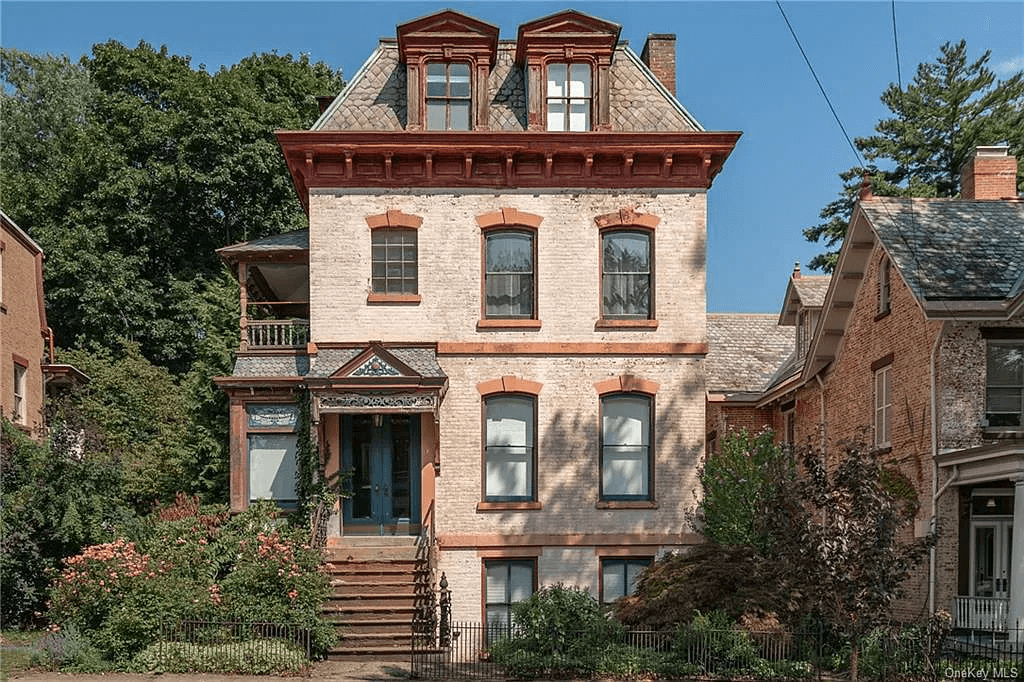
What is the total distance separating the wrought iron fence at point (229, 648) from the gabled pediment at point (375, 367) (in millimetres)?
5366

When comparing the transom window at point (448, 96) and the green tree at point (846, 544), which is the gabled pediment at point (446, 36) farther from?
the green tree at point (846, 544)

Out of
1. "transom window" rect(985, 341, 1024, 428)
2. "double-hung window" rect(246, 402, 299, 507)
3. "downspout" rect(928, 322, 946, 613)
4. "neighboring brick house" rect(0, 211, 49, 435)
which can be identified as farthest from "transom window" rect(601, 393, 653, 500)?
"neighboring brick house" rect(0, 211, 49, 435)

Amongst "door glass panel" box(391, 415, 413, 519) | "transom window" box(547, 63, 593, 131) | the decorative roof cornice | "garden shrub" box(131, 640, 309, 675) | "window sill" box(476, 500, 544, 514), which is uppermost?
"transom window" box(547, 63, 593, 131)

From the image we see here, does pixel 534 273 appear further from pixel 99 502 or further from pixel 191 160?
pixel 191 160

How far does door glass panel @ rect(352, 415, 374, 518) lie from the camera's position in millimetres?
22781

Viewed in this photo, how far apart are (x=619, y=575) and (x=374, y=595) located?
5535 millimetres

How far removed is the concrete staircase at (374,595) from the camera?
1931 centimetres

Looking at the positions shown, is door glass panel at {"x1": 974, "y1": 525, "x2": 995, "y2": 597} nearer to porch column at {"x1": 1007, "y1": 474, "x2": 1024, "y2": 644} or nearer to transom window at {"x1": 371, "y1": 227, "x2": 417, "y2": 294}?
porch column at {"x1": 1007, "y1": 474, "x2": 1024, "y2": 644}

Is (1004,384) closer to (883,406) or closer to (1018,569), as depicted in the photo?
(883,406)

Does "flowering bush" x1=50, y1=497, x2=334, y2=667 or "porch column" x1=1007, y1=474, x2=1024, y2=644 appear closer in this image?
"flowering bush" x1=50, y1=497, x2=334, y2=667

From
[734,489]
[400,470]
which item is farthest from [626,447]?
[400,470]

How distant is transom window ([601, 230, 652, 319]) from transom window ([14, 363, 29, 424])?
57.6ft

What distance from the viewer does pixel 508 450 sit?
22984mm

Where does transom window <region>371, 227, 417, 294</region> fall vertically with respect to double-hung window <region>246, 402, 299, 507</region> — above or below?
above
